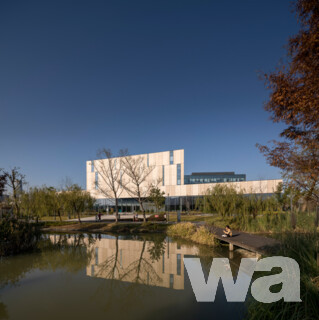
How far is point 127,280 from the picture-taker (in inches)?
385

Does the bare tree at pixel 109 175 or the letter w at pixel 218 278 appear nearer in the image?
the letter w at pixel 218 278

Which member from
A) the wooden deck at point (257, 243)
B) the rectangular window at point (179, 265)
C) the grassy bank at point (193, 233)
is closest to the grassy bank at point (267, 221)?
the grassy bank at point (193, 233)

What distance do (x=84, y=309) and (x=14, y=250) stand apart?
9.84 meters

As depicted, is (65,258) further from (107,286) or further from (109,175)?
(109,175)

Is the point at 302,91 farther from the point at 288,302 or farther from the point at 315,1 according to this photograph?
the point at 288,302

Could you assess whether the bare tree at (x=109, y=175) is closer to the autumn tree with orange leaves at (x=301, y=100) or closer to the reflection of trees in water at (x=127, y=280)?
the reflection of trees in water at (x=127, y=280)

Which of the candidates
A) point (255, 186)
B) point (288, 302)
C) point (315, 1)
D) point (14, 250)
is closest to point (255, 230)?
point (288, 302)

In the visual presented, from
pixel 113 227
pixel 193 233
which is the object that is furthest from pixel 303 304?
pixel 113 227

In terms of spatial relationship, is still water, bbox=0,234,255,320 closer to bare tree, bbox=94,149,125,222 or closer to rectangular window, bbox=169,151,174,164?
bare tree, bbox=94,149,125,222

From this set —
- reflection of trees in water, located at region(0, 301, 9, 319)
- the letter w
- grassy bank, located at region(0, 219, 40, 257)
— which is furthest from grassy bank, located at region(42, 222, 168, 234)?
reflection of trees in water, located at region(0, 301, 9, 319)

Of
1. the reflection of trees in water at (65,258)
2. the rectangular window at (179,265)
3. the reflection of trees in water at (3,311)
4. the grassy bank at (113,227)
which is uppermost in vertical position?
the reflection of trees in water at (3,311)

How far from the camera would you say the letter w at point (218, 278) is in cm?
792

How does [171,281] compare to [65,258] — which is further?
[65,258]

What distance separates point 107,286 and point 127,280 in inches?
37.9
